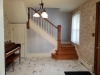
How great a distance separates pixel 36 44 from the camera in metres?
6.03

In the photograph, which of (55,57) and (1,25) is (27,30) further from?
(1,25)

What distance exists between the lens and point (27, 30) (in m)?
5.93

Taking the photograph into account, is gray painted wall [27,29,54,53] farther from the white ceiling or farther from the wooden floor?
the white ceiling

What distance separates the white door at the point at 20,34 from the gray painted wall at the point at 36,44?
263 mm

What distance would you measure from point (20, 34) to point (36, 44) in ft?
3.28

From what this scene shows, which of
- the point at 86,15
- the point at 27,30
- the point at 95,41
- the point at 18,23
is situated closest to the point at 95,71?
the point at 95,41

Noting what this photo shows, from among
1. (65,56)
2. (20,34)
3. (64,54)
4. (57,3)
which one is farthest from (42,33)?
(57,3)

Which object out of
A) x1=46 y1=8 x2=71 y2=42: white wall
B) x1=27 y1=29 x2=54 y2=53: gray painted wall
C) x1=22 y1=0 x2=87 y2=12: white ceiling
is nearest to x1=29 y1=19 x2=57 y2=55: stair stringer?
x1=27 y1=29 x2=54 y2=53: gray painted wall

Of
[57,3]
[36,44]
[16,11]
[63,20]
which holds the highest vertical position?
[57,3]

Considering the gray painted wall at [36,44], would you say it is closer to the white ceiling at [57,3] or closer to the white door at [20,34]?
the white door at [20,34]

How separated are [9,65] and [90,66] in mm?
3166

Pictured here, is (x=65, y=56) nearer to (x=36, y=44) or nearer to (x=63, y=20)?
(x=36, y=44)

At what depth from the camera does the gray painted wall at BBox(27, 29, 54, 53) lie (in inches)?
235

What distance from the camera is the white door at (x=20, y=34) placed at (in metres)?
5.82
